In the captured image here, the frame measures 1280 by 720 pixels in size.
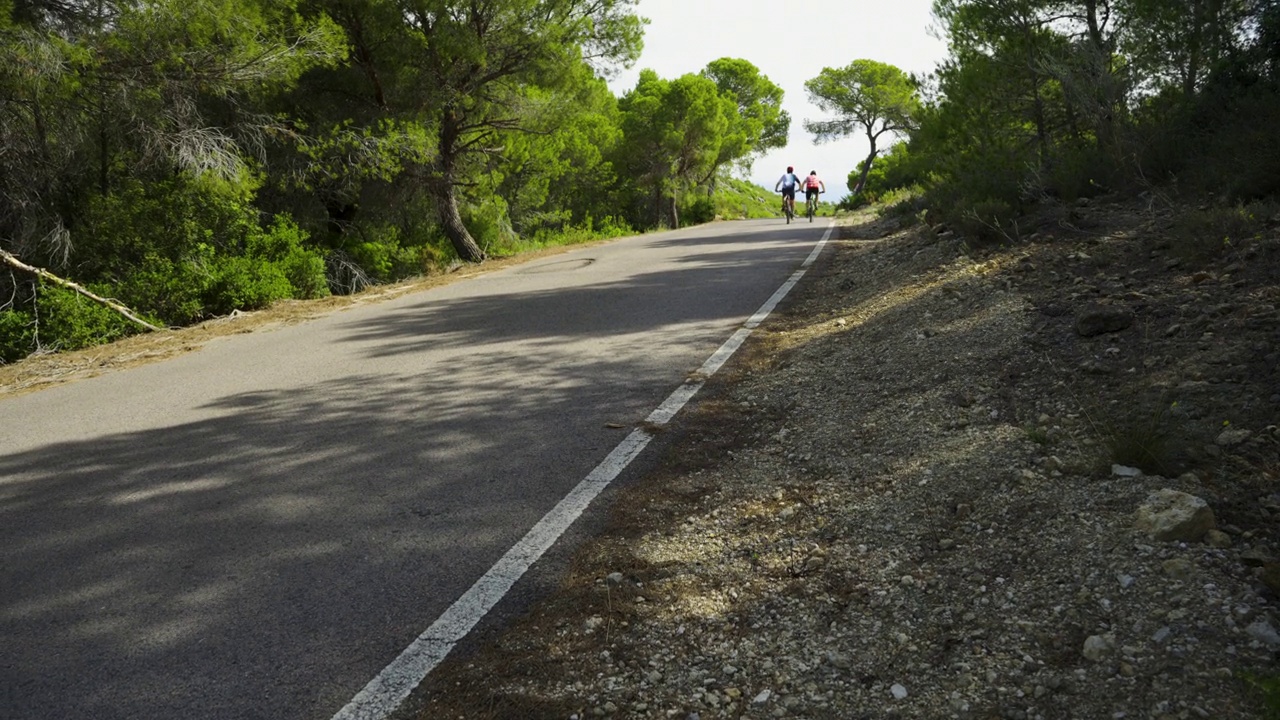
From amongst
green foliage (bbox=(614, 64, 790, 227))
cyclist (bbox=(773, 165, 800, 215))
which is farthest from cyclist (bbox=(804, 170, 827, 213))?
green foliage (bbox=(614, 64, 790, 227))

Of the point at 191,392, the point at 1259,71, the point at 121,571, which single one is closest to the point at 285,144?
the point at 191,392

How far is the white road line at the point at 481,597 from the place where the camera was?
9.17ft

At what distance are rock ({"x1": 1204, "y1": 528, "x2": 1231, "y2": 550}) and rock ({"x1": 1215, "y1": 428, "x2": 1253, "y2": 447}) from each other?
88 cm

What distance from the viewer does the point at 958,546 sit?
3525mm

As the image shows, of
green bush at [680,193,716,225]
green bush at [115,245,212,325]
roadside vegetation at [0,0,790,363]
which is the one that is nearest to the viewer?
roadside vegetation at [0,0,790,363]

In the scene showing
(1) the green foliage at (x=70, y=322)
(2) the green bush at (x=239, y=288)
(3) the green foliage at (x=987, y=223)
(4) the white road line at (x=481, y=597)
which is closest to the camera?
(4) the white road line at (x=481, y=597)

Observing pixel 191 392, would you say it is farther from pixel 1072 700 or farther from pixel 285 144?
pixel 285 144

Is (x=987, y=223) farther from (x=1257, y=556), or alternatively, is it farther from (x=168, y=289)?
(x=168, y=289)

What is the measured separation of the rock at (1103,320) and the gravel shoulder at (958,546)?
0.04 ft

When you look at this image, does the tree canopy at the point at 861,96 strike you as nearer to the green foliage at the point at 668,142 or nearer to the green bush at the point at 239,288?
the green foliage at the point at 668,142

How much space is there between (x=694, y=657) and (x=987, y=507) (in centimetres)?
157

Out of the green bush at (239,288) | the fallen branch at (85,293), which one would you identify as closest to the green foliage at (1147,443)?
the fallen branch at (85,293)

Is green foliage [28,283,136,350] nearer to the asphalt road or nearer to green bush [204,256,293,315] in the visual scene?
green bush [204,256,293,315]

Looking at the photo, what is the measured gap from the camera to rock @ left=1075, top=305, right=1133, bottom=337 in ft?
18.6
